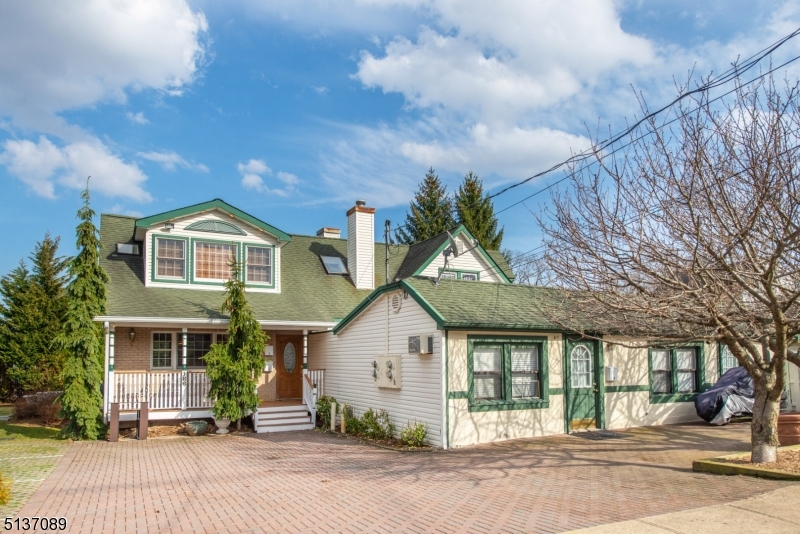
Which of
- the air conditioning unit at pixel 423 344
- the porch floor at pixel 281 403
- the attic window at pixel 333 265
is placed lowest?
the porch floor at pixel 281 403

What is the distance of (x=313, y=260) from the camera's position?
22.6 metres

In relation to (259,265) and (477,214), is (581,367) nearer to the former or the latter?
(259,265)

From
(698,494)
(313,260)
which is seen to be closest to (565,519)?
(698,494)

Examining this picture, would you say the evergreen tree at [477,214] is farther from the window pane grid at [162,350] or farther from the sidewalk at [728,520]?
the sidewalk at [728,520]

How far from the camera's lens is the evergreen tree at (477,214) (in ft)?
126

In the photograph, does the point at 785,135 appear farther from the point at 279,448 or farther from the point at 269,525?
the point at 279,448

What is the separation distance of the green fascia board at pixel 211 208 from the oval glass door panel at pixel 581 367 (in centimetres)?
995

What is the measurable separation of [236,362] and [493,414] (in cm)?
671

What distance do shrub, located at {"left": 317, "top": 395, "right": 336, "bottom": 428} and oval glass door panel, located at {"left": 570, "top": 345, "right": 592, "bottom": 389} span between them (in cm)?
645

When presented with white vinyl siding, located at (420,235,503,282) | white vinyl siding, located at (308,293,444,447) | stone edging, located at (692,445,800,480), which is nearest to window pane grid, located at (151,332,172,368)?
white vinyl siding, located at (308,293,444,447)

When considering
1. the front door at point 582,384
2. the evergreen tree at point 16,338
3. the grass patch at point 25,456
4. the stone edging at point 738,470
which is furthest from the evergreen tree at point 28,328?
the stone edging at point 738,470

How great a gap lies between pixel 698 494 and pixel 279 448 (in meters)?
8.66

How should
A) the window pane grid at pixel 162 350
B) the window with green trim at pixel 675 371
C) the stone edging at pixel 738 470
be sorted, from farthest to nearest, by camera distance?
the window pane grid at pixel 162 350 < the window with green trim at pixel 675 371 < the stone edging at pixel 738 470

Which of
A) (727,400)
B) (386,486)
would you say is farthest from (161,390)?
(727,400)
